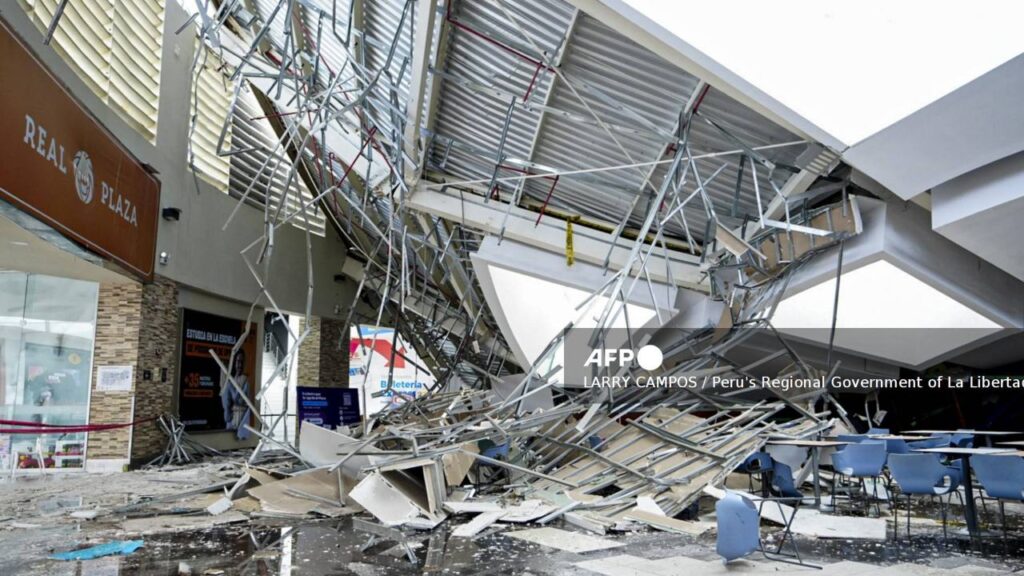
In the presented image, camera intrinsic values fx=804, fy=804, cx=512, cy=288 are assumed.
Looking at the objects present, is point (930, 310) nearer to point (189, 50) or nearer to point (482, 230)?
point (482, 230)

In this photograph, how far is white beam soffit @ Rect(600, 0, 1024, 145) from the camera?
6671mm

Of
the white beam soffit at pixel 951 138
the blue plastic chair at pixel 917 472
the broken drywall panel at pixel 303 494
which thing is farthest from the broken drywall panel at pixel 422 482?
the white beam soffit at pixel 951 138

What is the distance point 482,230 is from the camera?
13102 millimetres

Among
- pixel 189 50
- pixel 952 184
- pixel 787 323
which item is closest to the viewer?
pixel 952 184

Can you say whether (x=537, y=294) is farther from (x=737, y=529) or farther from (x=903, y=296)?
(x=737, y=529)

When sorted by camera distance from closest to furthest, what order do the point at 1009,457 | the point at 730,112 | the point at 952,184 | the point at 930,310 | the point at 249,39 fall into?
the point at 1009,457 → the point at 952,184 → the point at 730,112 → the point at 930,310 → the point at 249,39

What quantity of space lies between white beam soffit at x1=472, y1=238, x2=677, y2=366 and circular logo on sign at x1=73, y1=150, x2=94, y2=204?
5764 millimetres

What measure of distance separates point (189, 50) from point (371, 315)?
1035 centimetres

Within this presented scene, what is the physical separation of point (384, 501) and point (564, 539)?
2.00 metres

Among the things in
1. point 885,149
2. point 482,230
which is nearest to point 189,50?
point 482,230

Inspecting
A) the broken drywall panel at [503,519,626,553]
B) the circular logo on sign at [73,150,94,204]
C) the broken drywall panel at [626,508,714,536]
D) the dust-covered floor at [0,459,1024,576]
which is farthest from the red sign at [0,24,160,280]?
the broken drywall panel at [626,508,714,536]

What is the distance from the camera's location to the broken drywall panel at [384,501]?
24.8 feet

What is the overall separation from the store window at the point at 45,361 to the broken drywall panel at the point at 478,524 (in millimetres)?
9399

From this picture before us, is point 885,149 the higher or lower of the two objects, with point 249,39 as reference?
lower
